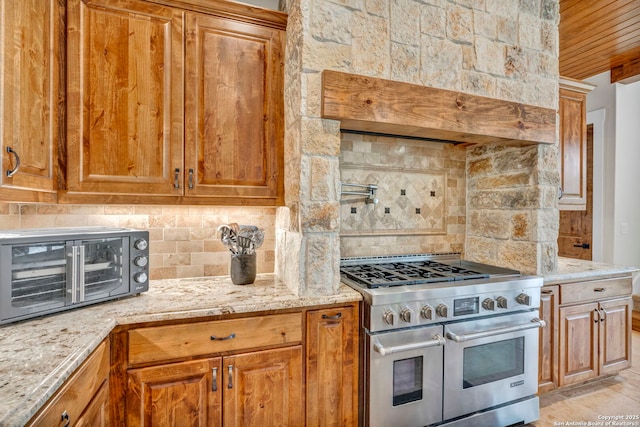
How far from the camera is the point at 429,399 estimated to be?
5.82 feet

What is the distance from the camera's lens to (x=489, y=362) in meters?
1.95

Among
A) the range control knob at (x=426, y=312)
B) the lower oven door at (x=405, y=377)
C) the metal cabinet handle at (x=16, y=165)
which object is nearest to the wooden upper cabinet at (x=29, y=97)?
the metal cabinet handle at (x=16, y=165)

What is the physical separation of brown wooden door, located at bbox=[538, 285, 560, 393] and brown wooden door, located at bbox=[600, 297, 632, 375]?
1.66 ft

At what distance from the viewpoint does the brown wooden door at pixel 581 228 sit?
160 inches

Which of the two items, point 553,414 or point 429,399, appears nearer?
point 429,399

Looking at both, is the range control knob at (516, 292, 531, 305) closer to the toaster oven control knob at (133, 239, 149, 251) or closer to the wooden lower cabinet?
the wooden lower cabinet

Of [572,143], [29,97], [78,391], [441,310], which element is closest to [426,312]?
[441,310]

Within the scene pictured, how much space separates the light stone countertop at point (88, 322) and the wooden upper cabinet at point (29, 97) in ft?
1.80

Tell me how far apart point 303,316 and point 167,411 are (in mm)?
738

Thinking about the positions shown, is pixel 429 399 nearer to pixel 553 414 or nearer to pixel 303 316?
pixel 303 316

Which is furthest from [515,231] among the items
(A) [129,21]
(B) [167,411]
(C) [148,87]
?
(A) [129,21]

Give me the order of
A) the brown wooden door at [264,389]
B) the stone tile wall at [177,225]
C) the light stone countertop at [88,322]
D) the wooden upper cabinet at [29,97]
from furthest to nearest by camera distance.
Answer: the stone tile wall at [177,225], the brown wooden door at [264,389], the wooden upper cabinet at [29,97], the light stone countertop at [88,322]

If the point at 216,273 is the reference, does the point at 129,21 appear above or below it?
above

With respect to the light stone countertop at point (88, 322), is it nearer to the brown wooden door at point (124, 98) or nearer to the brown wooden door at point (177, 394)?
the brown wooden door at point (177, 394)
